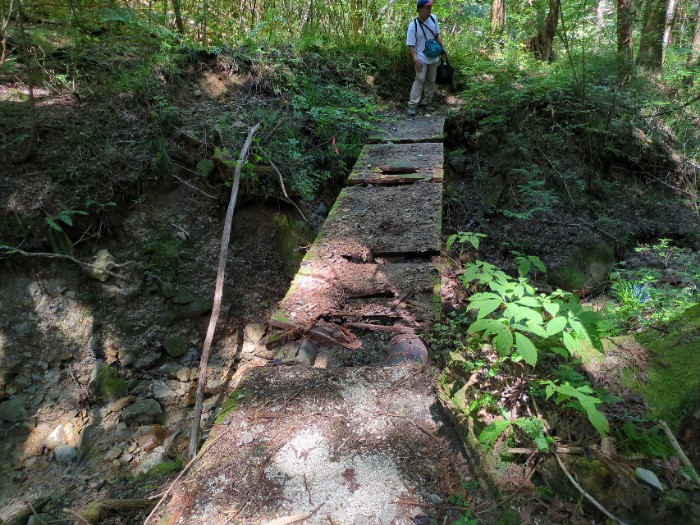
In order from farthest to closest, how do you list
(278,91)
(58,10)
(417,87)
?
(417,87) → (278,91) → (58,10)

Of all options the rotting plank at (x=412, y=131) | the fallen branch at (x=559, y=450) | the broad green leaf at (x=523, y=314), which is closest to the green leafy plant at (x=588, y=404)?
the fallen branch at (x=559, y=450)

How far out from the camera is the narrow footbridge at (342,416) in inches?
65.1

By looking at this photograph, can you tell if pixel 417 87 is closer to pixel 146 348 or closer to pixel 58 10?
pixel 58 10

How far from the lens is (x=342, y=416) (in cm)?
203

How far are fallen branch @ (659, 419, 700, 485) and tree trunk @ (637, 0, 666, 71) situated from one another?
7.24 m

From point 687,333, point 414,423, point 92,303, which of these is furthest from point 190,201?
point 687,333

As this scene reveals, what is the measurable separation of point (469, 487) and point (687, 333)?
1390 mm

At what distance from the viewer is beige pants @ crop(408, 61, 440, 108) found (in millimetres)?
6586

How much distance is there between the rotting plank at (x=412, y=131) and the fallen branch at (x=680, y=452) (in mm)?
4678

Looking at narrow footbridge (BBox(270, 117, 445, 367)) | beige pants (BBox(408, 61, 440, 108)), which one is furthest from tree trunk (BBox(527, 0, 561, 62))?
narrow footbridge (BBox(270, 117, 445, 367))

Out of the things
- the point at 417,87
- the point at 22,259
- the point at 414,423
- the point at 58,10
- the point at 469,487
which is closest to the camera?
the point at 469,487

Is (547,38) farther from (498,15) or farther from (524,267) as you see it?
(524,267)

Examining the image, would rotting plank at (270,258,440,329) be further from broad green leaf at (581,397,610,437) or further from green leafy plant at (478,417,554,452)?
broad green leaf at (581,397,610,437)

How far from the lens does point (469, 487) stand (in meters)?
1.71
